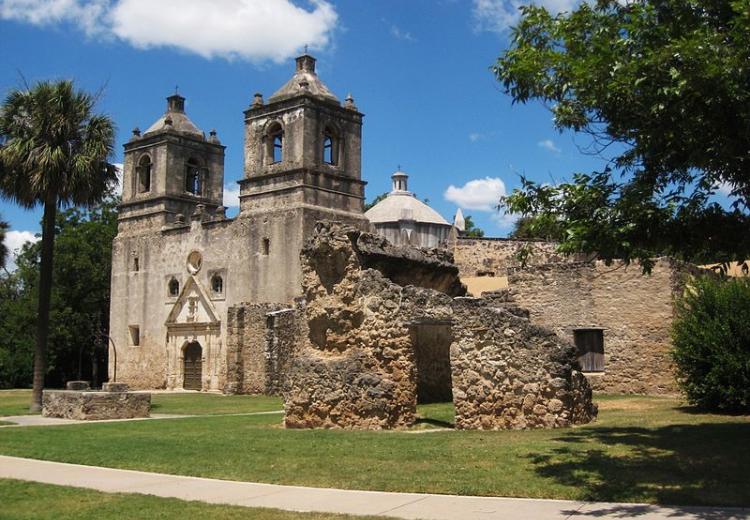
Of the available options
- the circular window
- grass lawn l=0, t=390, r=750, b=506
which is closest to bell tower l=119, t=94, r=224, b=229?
the circular window

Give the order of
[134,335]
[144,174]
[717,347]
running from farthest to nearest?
[144,174], [134,335], [717,347]

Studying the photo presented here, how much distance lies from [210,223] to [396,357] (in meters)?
27.9

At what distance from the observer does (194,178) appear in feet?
153

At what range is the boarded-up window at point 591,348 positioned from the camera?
21266mm

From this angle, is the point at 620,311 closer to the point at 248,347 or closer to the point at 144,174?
the point at 248,347

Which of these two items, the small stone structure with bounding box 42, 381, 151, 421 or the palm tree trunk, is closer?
the small stone structure with bounding box 42, 381, 151, 421

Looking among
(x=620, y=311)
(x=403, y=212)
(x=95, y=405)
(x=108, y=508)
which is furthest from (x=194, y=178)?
(x=108, y=508)

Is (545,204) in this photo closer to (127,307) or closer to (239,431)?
(239,431)

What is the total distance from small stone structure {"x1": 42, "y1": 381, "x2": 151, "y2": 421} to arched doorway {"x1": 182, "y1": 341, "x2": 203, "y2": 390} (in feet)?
68.3

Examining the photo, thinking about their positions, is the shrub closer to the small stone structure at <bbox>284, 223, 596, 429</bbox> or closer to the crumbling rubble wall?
the small stone structure at <bbox>284, 223, 596, 429</bbox>

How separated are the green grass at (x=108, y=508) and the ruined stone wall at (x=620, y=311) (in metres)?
14.4

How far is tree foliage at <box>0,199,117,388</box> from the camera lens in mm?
45500

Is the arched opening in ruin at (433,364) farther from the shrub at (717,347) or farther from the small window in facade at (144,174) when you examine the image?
the small window in facade at (144,174)

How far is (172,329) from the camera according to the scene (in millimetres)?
41438
